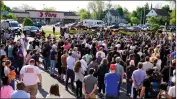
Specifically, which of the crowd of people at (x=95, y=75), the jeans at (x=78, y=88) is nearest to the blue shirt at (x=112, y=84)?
the crowd of people at (x=95, y=75)

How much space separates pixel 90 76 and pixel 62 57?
457 cm

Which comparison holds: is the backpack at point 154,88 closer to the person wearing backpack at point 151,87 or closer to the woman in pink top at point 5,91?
the person wearing backpack at point 151,87

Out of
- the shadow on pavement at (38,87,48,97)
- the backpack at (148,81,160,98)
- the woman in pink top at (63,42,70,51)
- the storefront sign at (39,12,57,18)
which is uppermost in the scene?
the storefront sign at (39,12,57,18)

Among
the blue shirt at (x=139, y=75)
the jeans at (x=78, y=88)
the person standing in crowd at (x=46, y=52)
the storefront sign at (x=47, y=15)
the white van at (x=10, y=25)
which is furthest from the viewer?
the white van at (x=10, y=25)

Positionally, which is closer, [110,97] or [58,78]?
[110,97]

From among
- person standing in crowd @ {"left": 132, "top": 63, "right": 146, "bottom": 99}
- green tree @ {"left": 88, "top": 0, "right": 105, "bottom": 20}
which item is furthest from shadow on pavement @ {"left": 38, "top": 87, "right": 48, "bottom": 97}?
green tree @ {"left": 88, "top": 0, "right": 105, "bottom": 20}

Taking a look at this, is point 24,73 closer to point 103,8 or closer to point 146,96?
point 146,96

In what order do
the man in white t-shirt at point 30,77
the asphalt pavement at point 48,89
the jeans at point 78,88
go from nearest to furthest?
the man in white t-shirt at point 30,77 → the jeans at point 78,88 → the asphalt pavement at point 48,89

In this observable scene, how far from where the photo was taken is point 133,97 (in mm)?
11922

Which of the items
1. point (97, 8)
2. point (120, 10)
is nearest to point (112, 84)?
point (97, 8)

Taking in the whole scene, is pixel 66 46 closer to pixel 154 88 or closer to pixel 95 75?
pixel 95 75

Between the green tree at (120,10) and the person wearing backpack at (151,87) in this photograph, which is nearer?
the person wearing backpack at (151,87)

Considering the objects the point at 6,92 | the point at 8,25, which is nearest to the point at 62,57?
the point at 6,92

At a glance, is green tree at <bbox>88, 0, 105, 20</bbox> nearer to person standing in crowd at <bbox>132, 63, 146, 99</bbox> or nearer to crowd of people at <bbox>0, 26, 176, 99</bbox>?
crowd of people at <bbox>0, 26, 176, 99</bbox>
